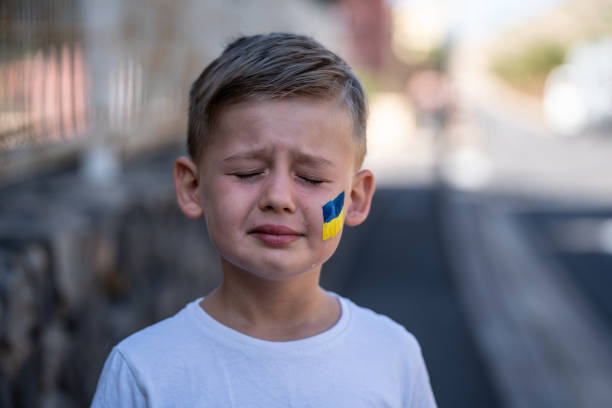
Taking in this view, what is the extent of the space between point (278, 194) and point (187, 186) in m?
0.28

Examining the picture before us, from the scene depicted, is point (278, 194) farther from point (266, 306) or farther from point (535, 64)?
point (535, 64)

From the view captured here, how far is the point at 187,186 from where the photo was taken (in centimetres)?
153

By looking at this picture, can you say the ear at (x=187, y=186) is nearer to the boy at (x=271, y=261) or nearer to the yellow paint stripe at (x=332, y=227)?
the boy at (x=271, y=261)

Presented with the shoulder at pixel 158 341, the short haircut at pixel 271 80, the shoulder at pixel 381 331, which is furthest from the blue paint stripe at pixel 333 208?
the shoulder at pixel 158 341

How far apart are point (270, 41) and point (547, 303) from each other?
Result: 5412mm

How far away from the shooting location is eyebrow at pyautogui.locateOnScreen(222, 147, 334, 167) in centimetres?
135

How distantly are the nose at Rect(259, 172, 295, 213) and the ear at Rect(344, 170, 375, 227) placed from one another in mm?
233

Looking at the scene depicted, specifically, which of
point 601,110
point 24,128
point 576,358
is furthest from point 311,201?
point 601,110

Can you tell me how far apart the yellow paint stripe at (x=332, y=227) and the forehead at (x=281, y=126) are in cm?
13

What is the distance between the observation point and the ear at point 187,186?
151 centimetres

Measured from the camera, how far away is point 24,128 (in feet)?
10.1

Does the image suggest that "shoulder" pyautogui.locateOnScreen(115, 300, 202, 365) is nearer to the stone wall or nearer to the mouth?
the mouth

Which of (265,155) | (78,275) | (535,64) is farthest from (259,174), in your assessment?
(535,64)

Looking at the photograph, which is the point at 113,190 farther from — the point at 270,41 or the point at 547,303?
the point at 547,303
